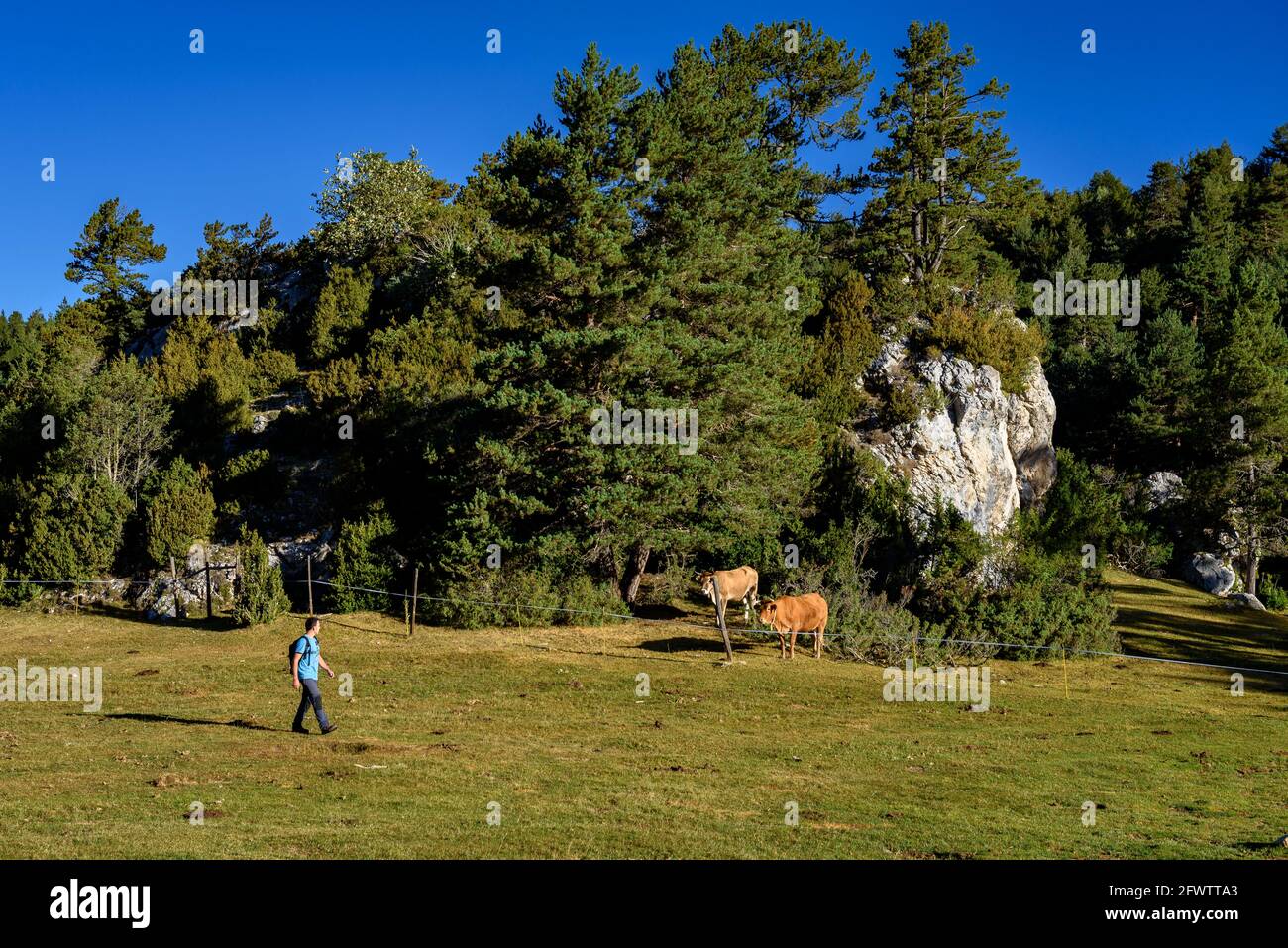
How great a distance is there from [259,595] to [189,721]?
40.1 feet

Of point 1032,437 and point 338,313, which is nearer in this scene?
point 1032,437

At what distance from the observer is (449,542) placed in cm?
3262

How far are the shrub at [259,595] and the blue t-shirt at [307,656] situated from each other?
49.3 ft

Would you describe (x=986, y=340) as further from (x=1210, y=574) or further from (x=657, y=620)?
(x=657, y=620)

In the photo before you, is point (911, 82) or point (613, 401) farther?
point (911, 82)

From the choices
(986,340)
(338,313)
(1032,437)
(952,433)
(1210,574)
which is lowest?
(1210,574)

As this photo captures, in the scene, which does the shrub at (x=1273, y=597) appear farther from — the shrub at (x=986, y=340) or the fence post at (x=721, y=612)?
the fence post at (x=721, y=612)

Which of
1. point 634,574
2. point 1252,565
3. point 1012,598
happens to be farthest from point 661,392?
point 1252,565

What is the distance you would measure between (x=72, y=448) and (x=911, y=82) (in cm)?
4395

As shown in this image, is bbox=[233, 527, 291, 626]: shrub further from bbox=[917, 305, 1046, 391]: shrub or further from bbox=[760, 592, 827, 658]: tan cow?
bbox=[917, 305, 1046, 391]: shrub

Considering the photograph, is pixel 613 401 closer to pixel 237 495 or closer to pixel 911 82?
pixel 237 495

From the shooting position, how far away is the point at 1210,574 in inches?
1960

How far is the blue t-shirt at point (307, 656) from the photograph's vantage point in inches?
683
